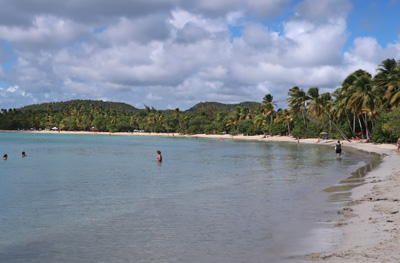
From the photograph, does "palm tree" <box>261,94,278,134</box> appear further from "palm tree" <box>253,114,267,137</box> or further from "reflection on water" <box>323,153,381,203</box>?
"reflection on water" <box>323,153,381,203</box>

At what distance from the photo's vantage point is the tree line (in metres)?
56.9

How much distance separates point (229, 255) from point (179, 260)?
4.27ft

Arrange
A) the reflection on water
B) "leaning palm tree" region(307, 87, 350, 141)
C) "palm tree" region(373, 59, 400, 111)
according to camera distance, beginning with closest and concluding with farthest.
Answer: the reflection on water < "palm tree" region(373, 59, 400, 111) < "leaning palm tree" region(307, 87, 350, 141)

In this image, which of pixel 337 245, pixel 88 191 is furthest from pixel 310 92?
pixel 337 245

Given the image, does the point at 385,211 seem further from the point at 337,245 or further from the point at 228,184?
the point at 228,184

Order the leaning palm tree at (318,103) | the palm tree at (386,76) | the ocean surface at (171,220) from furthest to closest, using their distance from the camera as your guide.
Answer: the leaning palm tree at (318,103) → the palm tree at (386,76) → the ocean surface at (171,220)

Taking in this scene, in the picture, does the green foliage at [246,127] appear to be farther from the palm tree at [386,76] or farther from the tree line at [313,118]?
the palm tree at [386,76]

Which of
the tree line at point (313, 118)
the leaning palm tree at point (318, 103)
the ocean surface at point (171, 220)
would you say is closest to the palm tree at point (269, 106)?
the tree line at point (313, 118)

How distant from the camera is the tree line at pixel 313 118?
56881 mm

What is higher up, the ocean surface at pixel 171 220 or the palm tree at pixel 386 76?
the palm tree at pixel 386 76

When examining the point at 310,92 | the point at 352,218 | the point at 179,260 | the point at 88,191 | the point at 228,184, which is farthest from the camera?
the point at 310,92

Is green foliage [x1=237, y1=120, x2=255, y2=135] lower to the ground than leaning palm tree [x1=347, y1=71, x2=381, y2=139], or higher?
lower

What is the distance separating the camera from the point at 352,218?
11812 mm

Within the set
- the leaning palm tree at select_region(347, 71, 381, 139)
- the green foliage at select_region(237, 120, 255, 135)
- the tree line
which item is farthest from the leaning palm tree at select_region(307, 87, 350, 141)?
the green foliage at select_region(237, 120, 255, 135)
